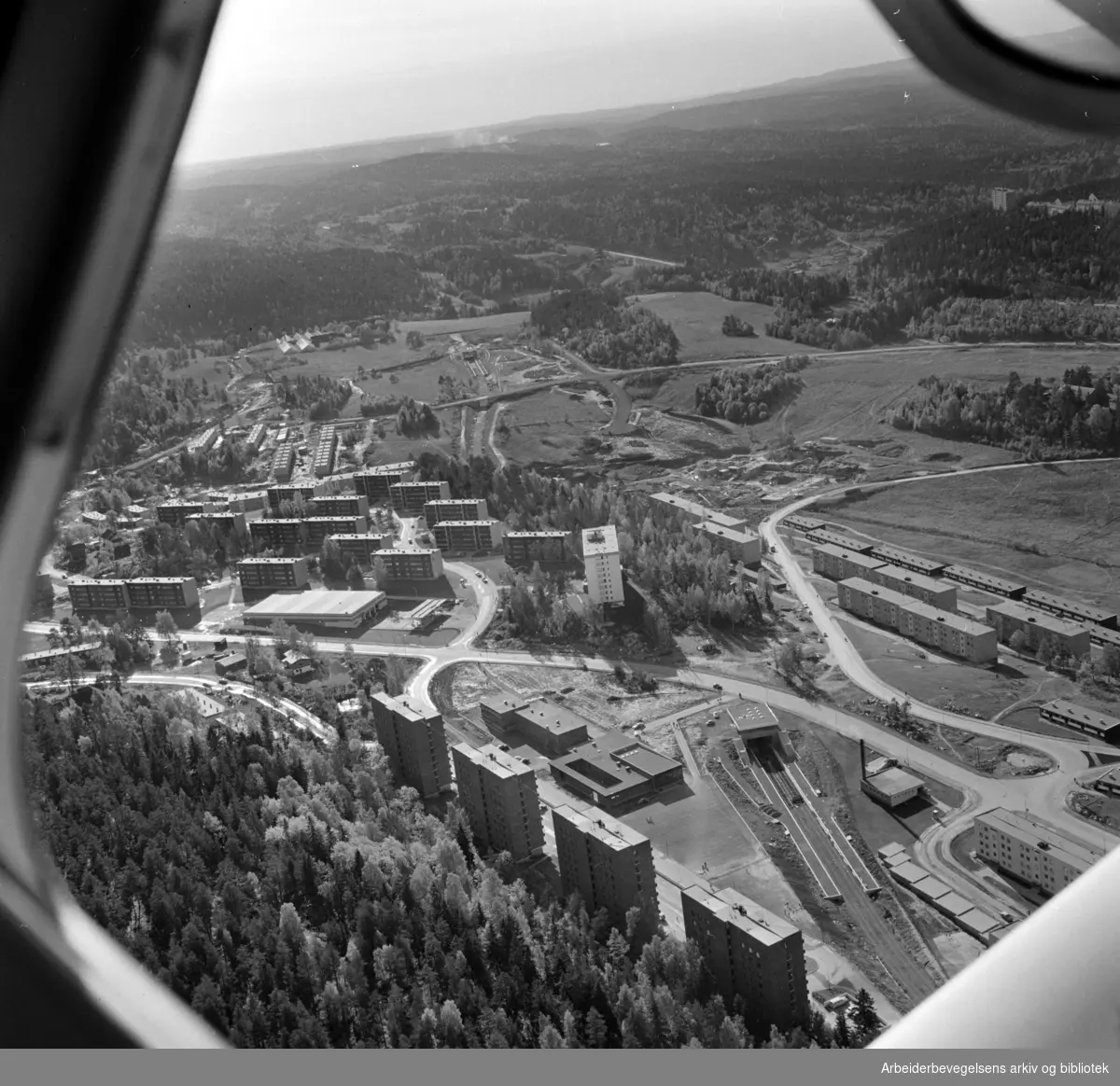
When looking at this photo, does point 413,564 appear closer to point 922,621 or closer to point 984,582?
point 922,621

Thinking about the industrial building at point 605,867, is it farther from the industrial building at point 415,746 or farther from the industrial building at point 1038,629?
the industrial building at point 1038,629

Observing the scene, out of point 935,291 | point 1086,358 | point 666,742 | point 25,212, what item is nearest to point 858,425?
point 935,291

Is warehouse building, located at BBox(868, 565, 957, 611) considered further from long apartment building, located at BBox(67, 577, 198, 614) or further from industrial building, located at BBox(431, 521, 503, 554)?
long apartment building, located at BBox(67, 577, 198, 614)

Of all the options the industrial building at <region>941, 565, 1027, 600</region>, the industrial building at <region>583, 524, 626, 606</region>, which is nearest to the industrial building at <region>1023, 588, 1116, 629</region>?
the industrial building at <region>941, 565, 1027, 600</region>

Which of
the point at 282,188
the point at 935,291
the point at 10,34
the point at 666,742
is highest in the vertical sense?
the point at 282,188

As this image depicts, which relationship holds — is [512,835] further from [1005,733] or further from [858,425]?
[858,425]

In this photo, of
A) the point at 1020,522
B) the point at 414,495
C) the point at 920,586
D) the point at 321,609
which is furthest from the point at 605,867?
the point at 1020,522
